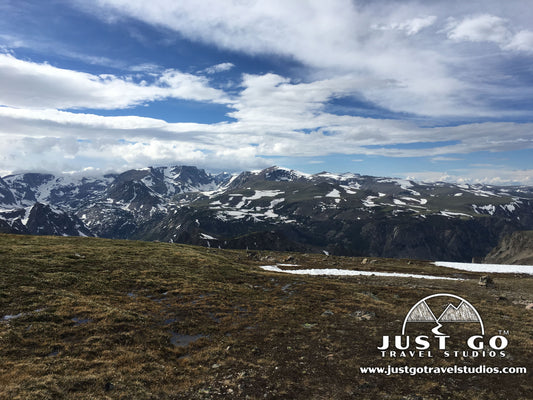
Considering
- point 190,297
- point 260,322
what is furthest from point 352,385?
point 190,297

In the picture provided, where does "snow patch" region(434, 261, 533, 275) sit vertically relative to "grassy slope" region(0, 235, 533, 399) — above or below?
below

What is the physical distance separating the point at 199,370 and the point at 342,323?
13481 millimetres

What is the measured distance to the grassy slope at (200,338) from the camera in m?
14.2

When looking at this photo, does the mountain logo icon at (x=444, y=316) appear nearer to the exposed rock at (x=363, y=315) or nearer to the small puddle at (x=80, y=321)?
the exposed rock at (x=363, y=315)

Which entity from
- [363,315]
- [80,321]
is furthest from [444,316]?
[80,321]

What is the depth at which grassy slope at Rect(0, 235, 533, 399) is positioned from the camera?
559 inches

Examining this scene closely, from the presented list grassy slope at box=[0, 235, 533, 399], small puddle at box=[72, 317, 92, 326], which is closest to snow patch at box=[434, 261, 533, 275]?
grassy slope at box=[0, 235, 533, 399]

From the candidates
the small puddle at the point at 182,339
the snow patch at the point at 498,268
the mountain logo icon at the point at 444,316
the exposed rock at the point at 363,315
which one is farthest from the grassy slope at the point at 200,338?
the snow patch at the point at 498,268

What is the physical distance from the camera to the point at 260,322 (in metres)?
23.9

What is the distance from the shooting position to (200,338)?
797 inches

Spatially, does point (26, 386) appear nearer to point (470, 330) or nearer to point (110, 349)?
point (110, 349)

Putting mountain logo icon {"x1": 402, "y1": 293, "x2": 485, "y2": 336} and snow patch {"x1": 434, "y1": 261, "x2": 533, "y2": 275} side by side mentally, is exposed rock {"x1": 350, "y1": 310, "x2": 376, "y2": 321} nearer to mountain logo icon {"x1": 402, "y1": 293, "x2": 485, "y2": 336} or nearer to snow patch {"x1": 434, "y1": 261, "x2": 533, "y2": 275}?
mountain logo icon {"x1": 402, "y1": 293, "x2": 485, "y2": 336}

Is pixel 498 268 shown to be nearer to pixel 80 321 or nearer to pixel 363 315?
pixel 363 315

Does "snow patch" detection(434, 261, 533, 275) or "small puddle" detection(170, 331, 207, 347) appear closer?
"small puddle" detection(170, 331, 207, 347)
